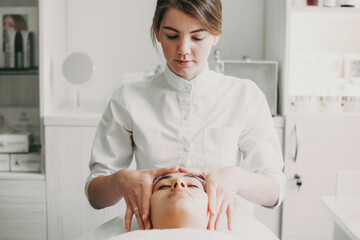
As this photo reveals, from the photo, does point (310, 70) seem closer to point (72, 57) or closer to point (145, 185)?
point (72, 57)

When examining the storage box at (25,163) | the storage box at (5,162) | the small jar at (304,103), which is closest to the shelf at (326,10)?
the small jar at (304,103)

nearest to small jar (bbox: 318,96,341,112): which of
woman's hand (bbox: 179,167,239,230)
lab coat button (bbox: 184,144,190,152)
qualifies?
lab coat button (bbox: 184,144,190,152)

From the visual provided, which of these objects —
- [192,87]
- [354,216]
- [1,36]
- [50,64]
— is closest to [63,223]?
[50,64]

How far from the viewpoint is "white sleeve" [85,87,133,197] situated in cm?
144

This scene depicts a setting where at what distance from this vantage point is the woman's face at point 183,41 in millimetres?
1287

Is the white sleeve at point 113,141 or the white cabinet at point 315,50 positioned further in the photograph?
the white cabinet at point 315,50

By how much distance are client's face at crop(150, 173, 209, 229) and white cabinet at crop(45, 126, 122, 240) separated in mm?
1157

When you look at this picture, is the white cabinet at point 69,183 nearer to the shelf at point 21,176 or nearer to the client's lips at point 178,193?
the shelf at point 21,176

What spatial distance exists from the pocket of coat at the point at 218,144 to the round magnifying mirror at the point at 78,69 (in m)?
1.17

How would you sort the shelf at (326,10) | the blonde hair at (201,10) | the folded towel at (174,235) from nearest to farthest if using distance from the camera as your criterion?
the folded towel at (174,235)
the blonde hair at (201,10)
the shelf at (326,10)

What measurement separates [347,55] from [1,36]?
1856 millimetres

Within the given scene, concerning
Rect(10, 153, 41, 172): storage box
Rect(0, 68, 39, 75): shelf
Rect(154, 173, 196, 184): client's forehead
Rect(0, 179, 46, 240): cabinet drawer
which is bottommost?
Rect(0, 179, 46, 240): cabinet drawer

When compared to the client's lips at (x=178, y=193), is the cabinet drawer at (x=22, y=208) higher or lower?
lower

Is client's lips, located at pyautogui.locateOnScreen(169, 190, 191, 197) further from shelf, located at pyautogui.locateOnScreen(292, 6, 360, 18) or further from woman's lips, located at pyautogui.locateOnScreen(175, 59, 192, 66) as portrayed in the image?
shelf, located at pyautogui.locateOnScreen(292, 6, 360, 18)
